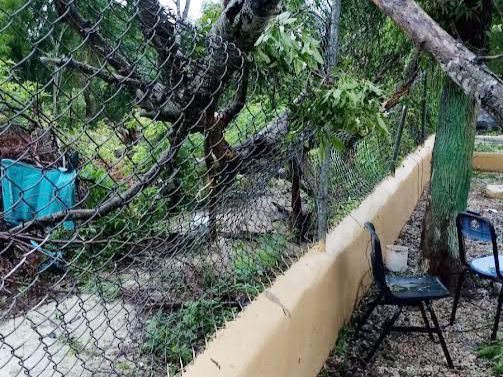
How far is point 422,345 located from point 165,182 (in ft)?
7.88

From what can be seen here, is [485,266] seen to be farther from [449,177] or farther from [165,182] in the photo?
[165,182]

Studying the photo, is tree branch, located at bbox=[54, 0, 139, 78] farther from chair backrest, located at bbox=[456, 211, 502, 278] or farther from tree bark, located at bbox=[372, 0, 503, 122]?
chair backrest, located at bbox=[456, 211, 502, 278]

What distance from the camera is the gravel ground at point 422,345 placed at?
10.5 feet

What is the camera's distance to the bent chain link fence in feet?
5.81

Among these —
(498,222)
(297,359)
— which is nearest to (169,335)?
(297,359)

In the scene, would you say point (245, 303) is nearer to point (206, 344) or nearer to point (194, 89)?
point (206, 344)

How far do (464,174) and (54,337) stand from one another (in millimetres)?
3329

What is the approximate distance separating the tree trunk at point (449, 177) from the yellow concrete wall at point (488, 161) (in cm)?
641

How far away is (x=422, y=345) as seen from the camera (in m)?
3.55

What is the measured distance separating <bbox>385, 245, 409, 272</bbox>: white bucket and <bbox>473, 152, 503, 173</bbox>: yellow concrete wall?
20.6ft

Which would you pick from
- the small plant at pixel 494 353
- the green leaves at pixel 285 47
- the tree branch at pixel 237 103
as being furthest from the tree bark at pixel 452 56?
the small plant at pixel 494 353

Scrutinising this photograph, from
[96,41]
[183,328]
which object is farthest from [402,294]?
[96,41]

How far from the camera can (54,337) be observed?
8.98 ft

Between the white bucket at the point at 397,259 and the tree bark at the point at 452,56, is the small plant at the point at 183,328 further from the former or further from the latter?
the white bucket at the point at 397,259
